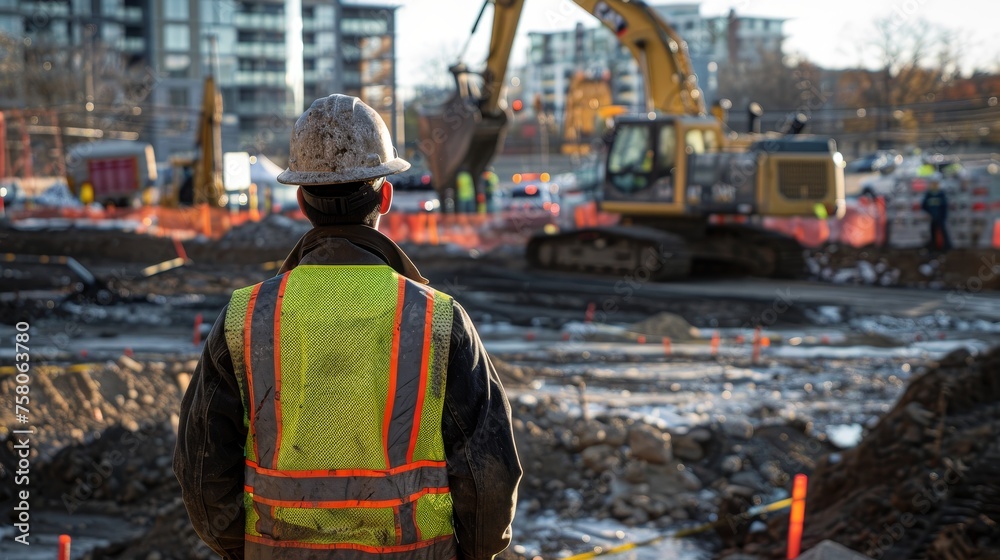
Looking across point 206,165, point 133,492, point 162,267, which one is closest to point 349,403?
point 133,492

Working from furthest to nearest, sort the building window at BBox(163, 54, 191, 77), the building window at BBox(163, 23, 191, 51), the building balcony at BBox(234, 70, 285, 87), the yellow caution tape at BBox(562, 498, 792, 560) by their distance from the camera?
1. the building balcony at BBox(234, 70, 285, 87)
2. the building window at BBox(163, 23, 191, 51)
3. the building window at BBox(163, 54, 191, 77)
4. the yellow caution tape at BBox(562, 498, 792, 560)

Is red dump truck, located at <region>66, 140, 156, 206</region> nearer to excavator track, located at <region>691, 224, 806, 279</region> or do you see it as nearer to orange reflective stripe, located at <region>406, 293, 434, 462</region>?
excavator track, located at <region>691, 224, 806, 279</region>

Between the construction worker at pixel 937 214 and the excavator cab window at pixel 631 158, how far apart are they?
5.76 metres

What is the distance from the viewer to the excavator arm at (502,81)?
16.6 metres

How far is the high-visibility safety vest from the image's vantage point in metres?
2.40

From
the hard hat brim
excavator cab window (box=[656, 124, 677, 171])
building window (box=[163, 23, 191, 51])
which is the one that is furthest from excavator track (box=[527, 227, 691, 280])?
building window (box=[163, 23, 191, 51])

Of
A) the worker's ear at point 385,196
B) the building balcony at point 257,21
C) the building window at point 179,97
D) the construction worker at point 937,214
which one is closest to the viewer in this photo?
the worker's ear at point 385,196

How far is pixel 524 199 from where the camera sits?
34.3m

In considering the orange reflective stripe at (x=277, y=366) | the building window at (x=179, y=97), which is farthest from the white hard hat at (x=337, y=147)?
the building window at (x=179, y=97)

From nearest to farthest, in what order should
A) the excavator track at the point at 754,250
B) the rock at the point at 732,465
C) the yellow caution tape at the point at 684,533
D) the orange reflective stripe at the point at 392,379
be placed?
the orange reflective stripe at the point at 392,379 → the yellow caution tape at the point at 684,533 → the rock at the point at 732,465 → the excavator track at the point at 754,250

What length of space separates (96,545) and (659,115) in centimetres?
1281

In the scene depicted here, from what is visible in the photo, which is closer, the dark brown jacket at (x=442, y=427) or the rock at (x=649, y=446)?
the dark brown jacket at (x=442, y=427)

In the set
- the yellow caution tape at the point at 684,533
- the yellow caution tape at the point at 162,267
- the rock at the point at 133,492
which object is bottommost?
the yellow caution tape at the point at 684,533

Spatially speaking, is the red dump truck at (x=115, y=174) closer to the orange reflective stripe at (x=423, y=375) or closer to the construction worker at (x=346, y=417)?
the construction worker at (x=346, y=417)
